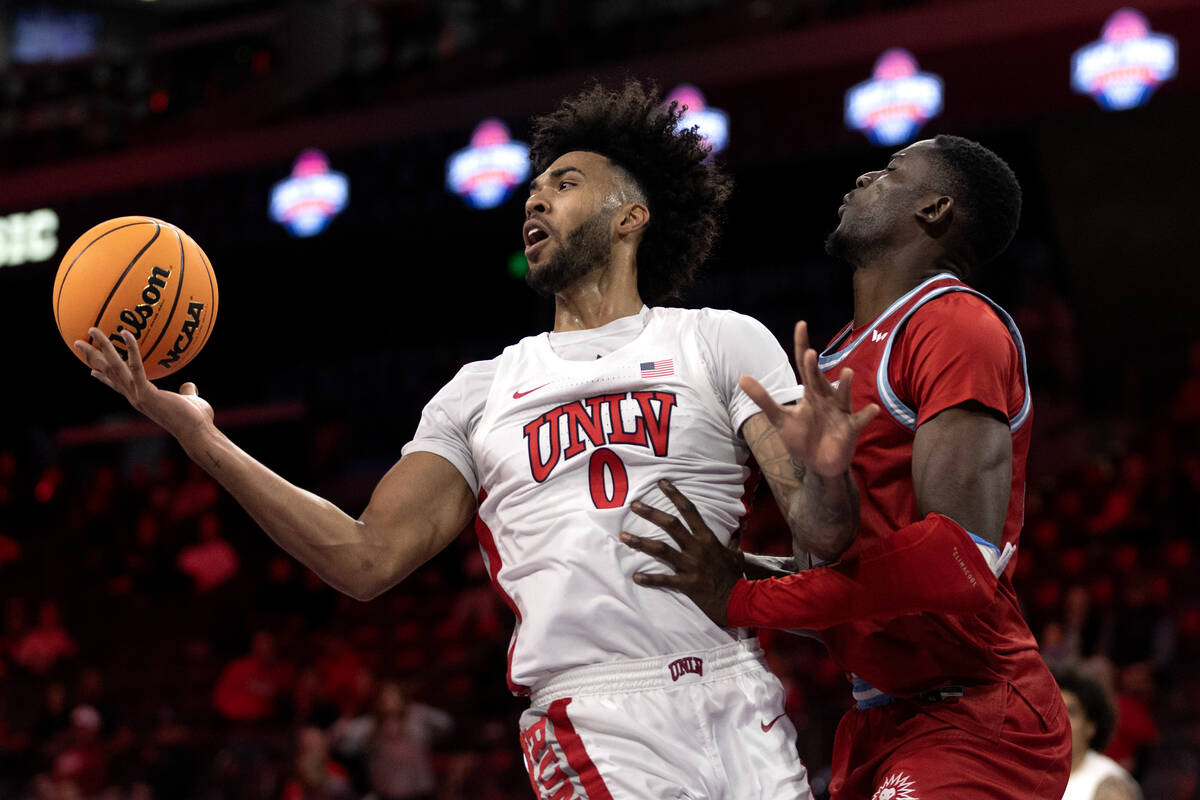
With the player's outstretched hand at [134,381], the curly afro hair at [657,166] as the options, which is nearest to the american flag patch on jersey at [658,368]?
the curly afro hair at [657,166]

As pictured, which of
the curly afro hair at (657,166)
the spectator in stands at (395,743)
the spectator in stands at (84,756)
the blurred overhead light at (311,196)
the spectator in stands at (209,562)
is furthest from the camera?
the spectator in stands at (209,562)

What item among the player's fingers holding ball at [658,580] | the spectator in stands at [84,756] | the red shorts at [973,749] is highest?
the player's fingers holding ball at [658,580]

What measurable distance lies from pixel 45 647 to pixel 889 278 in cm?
1283

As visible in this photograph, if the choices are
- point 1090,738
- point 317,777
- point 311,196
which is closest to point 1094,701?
point 1090,738

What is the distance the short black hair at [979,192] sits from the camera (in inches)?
121

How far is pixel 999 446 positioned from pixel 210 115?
48.5ft

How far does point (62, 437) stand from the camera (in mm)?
19531

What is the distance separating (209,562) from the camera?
1464 cm

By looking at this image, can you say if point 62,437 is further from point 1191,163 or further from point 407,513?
point 407,513

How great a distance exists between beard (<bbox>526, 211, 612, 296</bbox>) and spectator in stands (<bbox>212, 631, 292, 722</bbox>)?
369 inches

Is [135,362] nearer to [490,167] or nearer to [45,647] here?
[490,167]

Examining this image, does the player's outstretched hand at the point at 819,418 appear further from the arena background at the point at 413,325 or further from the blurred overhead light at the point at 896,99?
the blurred overhead light at the point at 896,99

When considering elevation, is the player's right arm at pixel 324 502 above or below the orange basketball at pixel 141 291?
below

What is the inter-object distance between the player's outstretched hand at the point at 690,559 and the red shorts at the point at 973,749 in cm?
44
